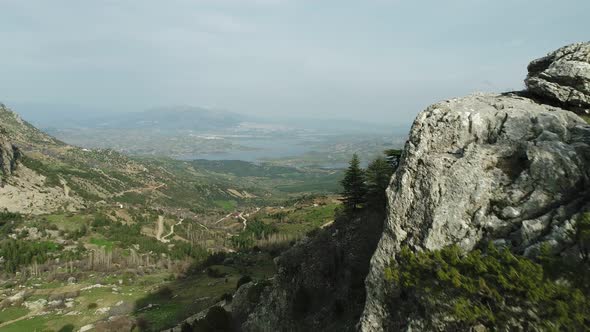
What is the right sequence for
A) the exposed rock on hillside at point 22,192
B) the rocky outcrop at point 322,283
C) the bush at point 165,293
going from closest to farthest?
the rocky outcrop at point 322,283 → the bush at point 165,293 → the exposed rock on hillside at point 22,192

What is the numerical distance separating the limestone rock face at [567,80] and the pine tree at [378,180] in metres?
18.8

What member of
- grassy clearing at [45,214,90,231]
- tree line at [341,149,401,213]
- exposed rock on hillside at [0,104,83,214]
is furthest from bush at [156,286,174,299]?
exposed rock on hillside at [0,104,83,214]

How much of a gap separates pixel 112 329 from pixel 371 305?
49.5 meters

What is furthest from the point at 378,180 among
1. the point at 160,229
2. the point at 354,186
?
the point at 160,229

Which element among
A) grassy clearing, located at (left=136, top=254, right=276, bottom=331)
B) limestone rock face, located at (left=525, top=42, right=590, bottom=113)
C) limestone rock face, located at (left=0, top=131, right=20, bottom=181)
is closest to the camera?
limestone rock face, located at (left=525, top=42, right=590, bottom=113)

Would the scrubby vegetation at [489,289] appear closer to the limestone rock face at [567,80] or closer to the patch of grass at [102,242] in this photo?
the limestone rock face at [567,80]

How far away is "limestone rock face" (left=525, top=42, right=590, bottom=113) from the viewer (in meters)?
25.8

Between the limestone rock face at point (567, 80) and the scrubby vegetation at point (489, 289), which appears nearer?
the scrubby vegetation at point (489, 289)

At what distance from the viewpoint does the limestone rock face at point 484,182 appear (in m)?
18.8

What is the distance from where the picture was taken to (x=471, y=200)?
68.0 ft

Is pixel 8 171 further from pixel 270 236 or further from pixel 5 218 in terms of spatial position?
pixel 270 236

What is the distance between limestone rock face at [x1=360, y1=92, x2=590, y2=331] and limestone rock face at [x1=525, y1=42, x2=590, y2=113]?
688mm

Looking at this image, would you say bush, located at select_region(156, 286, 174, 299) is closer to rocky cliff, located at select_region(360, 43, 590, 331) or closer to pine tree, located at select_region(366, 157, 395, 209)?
pine tree, located at select_region(366, 157, 395, 209)

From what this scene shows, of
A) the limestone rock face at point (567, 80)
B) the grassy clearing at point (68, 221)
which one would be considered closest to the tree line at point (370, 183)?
the limestone rock face at point (567, 80)
